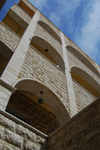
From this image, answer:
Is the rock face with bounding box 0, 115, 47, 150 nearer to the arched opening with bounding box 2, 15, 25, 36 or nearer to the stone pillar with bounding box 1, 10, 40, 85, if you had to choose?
the stone pillar with bounding box 1, 10, 40, 85

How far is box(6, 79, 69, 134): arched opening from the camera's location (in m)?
5.58

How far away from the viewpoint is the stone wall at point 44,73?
5699 mm

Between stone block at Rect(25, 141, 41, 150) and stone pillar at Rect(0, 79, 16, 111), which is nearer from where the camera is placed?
stone block at Rect(25, 141, 41, 150)

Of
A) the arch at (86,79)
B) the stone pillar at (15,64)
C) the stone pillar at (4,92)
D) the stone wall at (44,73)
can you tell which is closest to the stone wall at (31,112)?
the stone wall at (44,73)

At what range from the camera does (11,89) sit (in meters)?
4.21

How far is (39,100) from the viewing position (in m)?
5.51

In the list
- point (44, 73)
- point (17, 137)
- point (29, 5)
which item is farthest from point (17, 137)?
point (29, 5)

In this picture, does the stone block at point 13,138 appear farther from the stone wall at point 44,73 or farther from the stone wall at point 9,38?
the stone wall at point 9,38

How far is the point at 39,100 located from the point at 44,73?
127cm

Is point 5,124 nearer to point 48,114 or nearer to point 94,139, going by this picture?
point 94,139

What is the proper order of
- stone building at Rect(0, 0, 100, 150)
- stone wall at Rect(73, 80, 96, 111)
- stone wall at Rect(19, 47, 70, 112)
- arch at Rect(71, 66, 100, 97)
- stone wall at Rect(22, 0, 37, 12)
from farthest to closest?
stone wall at Rect(22, 0, 37, 12) → arch at Rect(71, 66, 100, 97) → stone wall at Rect(73, 80, 96, 111) → stone wall at Rect(19, 47, 70, 112) → stone building at Rect(0, 0, 100, 150)

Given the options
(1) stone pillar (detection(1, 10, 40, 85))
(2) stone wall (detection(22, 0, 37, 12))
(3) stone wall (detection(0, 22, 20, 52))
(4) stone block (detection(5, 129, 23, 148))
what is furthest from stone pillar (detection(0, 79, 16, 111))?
(2) stone wall (detection(22, 0, 37, 12))

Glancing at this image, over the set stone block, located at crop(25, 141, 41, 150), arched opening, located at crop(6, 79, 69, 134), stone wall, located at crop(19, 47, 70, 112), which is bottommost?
stone block, located at crop(25, 141, 41, 150)

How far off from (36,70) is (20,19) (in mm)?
5318
